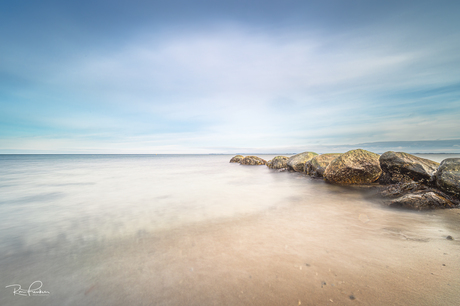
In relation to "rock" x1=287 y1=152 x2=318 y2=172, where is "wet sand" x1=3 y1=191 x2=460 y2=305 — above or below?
below

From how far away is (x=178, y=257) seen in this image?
2607 millimetres

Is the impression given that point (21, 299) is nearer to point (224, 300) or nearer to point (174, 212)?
point (224, 300)

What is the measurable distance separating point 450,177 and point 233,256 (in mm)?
5877

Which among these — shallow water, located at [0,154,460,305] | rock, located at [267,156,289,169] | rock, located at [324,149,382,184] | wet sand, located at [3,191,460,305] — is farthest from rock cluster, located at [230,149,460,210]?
rock, located at [267,156,289,169]

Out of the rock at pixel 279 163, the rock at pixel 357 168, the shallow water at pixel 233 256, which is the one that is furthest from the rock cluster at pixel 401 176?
the rock at pixel 279 163

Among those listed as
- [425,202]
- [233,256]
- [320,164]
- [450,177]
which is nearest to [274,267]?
[233,256]

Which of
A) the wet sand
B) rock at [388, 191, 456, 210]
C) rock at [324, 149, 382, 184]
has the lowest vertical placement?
the wet sand

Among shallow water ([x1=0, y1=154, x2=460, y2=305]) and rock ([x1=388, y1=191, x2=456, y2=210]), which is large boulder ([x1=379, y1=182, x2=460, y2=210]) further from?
shallow water ([x1=0, y1=154, x2=460, y2=305])

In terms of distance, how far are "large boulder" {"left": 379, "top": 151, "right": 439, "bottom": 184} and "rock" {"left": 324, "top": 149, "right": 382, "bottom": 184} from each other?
0.39 m

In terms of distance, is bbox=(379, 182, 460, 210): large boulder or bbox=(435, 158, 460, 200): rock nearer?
bbox=(379, 182, 460, 210): large boulder

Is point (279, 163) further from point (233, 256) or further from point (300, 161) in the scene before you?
point (233, 256)

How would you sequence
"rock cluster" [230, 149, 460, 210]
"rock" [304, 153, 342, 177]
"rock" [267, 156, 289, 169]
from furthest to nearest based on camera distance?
"rock" [267, 156, 289, 169]
"rock" [304, 153, 342, 177]
"rock cluster" [230, 149, 460, 210]

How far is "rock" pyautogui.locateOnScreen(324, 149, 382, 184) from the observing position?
749cm

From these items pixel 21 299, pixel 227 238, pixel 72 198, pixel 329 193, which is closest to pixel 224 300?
pixel 227 238
